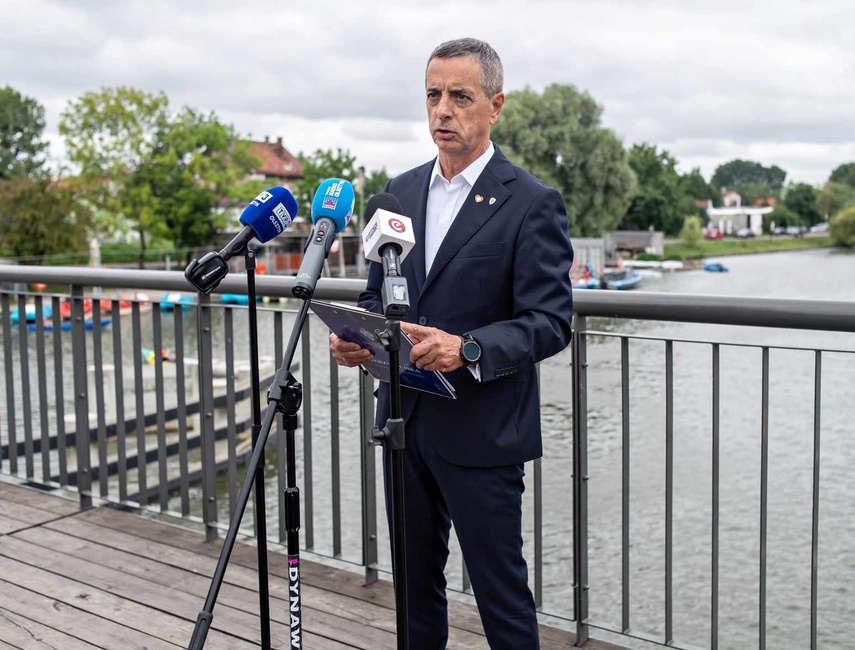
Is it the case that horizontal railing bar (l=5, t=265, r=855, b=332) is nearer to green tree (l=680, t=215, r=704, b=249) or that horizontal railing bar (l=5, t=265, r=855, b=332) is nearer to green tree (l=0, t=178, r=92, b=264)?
green tree (l=0, t=178, r=92, b=264)

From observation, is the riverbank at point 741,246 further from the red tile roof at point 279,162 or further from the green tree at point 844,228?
the red tile roof at point 279,162

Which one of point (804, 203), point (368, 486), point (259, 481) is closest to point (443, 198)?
point (259, 481)

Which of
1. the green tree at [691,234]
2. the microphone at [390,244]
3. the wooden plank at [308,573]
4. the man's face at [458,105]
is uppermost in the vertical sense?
the green tree at [691,234]

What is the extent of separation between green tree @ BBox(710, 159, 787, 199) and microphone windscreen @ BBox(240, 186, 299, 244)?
142 m

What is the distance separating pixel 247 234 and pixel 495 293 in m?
0.56

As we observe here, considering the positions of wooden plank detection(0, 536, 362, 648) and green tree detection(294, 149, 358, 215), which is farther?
green tree detection(294, 149, 358, 215)

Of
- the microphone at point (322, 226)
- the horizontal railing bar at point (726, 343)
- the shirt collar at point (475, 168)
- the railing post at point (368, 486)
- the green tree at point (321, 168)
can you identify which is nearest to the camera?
the microphone at point (322, 226)

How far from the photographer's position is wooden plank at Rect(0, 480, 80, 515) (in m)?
4.33

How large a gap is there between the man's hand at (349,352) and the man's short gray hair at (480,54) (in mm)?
611

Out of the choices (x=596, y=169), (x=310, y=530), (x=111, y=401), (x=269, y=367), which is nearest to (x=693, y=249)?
(x=596, y=169)

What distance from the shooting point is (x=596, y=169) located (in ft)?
183

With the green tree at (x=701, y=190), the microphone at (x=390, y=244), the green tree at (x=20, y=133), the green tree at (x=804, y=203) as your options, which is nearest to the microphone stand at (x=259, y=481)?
the microphone at (x=390, y=244)

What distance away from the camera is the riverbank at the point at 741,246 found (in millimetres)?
80625

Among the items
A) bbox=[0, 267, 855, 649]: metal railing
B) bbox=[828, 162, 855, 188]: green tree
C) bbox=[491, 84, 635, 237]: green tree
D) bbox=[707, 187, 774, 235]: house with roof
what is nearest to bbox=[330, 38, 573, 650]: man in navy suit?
bbox=[0, 267, 855, 649]: metal railing
